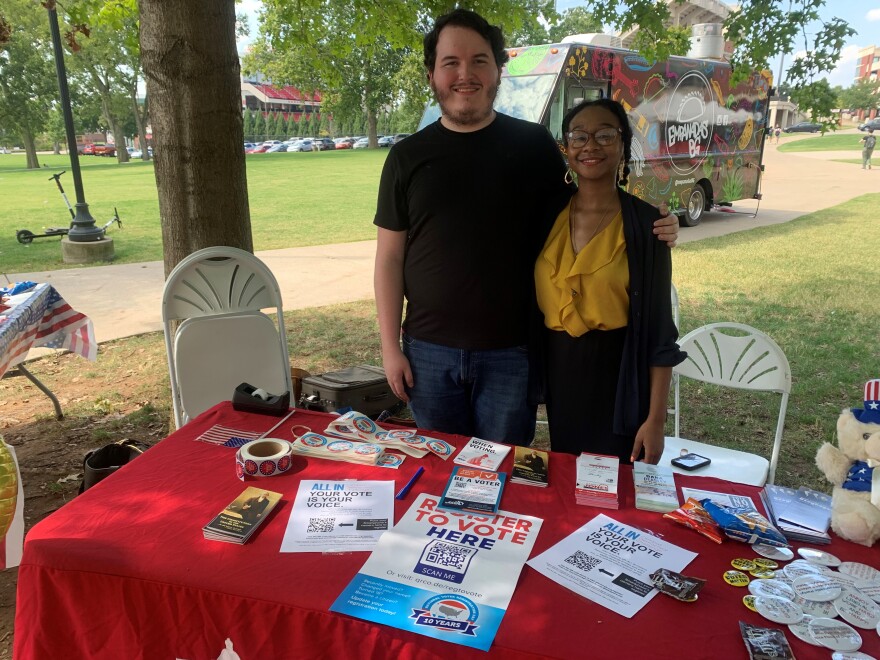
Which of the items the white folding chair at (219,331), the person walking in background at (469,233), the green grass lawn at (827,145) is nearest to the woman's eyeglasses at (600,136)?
the person walking in background at (469,233)

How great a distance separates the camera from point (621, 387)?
197 cm

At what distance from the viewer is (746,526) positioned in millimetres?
1438

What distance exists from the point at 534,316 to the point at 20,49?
42.6 m

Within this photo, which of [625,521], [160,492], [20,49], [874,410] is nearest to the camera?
[874,410]

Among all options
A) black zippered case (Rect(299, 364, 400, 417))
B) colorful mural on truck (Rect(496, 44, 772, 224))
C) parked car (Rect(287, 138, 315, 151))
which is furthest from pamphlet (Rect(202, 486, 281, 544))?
parked car (Rect(287, 138, 315, 151))

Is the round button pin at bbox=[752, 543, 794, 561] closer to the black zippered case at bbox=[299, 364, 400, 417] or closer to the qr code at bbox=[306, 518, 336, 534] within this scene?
the qr code at bbox=[306, 518, 336, 534]

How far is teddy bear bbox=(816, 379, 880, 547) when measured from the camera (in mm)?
1385

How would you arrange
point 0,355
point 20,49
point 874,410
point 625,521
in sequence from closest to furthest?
point 874,410, point 625,521, point 0,355, point 20,49

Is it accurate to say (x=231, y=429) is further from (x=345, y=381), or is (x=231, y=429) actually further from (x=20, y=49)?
(x=20, y=49)

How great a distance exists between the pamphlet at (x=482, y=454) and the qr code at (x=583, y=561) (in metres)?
0.42

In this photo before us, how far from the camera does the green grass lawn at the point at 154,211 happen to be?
10375 millimetres

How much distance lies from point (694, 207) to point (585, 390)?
10839 mm

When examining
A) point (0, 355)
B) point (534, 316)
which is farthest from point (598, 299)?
point (0, 355)

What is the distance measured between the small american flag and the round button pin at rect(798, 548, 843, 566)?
151 cm
